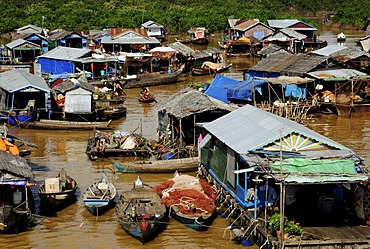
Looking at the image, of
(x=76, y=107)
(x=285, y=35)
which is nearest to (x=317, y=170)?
(x=76, y=107)

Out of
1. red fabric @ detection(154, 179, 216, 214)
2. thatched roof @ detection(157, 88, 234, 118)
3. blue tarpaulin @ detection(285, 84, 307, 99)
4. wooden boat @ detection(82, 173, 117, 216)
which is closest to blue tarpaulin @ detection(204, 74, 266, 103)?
blue tarpaulin @ detection(285, 84, 307, 99)

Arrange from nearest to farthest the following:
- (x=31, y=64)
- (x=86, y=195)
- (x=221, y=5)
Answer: (x=86, y=195), (x=31, y=64), (x=221, y=5)

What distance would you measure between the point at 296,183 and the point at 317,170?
81cm

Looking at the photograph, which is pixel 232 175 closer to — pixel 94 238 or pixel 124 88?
pixel 94 238

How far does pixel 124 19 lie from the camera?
208ft

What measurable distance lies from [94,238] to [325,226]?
17.8ft

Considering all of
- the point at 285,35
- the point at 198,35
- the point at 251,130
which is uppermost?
the point at 251,130

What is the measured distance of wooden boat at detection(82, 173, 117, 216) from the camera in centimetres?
1565

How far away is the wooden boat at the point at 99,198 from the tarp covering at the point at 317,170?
4.91 m

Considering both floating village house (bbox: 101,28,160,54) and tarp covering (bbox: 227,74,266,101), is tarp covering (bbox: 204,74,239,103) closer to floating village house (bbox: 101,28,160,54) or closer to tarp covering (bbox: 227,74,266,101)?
tarp covering (bbox: 227,74,266,101)

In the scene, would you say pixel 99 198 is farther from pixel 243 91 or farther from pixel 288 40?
pixel 288 40

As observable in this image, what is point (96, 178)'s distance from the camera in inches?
754

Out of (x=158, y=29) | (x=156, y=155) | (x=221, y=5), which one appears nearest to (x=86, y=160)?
(x=156, y=155)

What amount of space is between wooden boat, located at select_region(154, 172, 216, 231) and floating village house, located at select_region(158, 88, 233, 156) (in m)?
3.35
